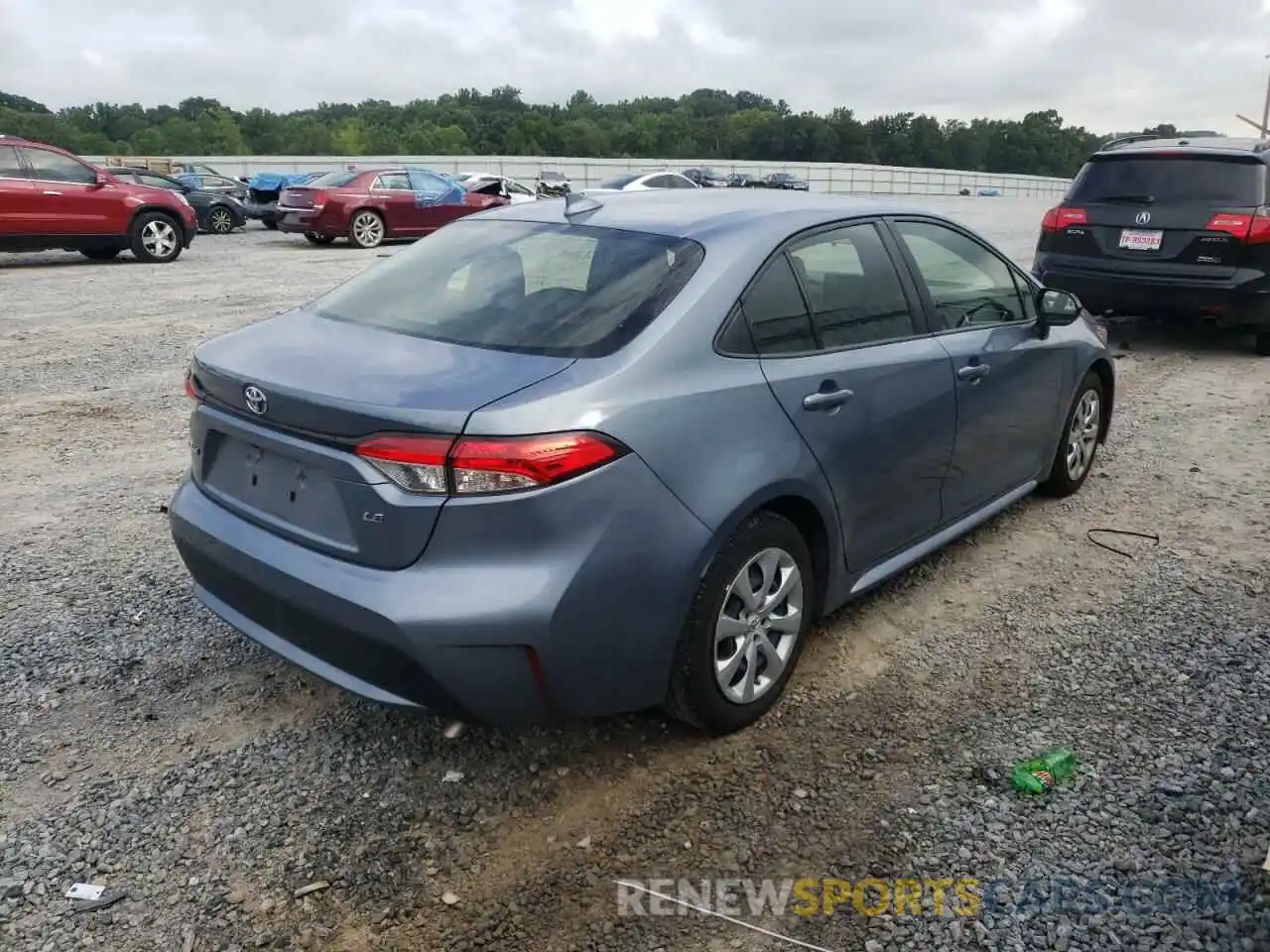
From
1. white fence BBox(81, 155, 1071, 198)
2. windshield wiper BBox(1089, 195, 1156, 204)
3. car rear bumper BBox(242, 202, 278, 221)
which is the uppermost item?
white fence BBox(81, 155, 1071, 198)

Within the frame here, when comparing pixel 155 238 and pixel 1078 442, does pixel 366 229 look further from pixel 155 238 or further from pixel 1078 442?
pixel 1078 442

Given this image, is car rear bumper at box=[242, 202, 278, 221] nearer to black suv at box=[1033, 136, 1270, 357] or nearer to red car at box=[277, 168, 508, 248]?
red car at box=[277, 168, 508, 248]

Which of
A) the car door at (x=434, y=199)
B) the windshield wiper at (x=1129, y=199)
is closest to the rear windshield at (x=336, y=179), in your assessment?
A: the car door at (x=434, y=199)

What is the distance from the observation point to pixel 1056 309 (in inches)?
179

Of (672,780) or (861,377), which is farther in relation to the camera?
(861,377)

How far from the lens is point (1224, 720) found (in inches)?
127

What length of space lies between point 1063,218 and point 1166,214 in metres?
0.86

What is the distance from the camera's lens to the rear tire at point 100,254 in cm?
1539

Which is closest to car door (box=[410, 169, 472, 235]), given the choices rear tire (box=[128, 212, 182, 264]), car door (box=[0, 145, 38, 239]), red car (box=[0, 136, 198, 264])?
red car (box=[0, 136, 198, 264])

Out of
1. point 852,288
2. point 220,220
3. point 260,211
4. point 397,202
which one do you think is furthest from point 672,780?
point 260,211

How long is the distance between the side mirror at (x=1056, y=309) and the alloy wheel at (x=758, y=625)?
2.15 meters

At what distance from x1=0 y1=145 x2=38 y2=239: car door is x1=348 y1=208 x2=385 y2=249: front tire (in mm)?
5503

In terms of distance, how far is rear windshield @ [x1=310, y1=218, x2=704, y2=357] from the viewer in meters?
2.88

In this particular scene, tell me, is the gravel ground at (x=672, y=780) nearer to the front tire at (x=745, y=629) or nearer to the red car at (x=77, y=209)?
the front tire at (x=745, y=629)
